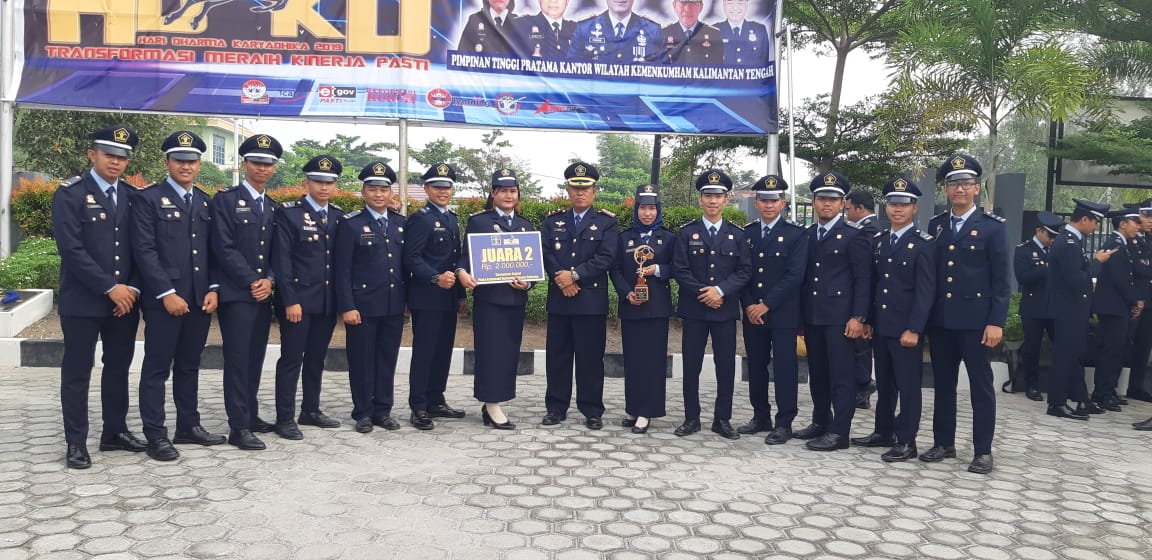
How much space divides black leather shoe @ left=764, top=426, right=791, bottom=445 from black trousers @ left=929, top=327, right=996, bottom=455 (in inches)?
36.8

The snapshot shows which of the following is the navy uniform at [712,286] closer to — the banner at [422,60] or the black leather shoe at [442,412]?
the black leather shoe at [442,412]

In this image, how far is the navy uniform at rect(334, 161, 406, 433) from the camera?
18.8ft

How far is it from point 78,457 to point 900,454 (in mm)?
4815

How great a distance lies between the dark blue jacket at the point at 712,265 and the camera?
19.0ft

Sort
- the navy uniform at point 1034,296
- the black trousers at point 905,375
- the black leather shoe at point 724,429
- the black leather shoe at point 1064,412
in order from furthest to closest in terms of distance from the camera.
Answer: the navy uniform at point 1034,296 → the black leather shoe at point 1064,412 → the black leather shoe at point 724,429 → the black trousers at point 905,375

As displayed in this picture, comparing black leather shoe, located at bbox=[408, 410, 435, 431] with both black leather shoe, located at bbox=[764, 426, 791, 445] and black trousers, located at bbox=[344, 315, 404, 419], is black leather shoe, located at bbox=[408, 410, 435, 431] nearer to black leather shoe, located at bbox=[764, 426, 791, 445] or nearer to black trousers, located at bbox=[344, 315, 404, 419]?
black trousers, located at bbox=[344, 315, 404, 419]

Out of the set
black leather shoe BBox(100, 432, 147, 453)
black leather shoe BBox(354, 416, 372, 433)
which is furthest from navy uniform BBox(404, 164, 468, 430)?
black leather shoe BBox(100, 432, 147, 453)

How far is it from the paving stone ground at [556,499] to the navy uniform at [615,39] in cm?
598

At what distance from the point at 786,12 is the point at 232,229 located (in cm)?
1327

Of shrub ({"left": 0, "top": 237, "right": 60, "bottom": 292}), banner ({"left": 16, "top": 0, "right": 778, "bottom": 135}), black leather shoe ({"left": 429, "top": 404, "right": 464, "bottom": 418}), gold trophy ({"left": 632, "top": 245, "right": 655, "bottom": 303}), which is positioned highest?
banner ({"left": 16, "top": 0, "right": 778, "bottom": 135})

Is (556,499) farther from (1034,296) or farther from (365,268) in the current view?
(1034,296)

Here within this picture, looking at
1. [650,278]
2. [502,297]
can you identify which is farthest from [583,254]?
[502,297]

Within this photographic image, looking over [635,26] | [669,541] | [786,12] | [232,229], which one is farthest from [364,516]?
[786,12]

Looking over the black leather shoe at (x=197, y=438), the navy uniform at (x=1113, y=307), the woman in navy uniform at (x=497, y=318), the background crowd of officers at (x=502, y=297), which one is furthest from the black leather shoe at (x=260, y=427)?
the navy uniform at (x=1113, y=307)
